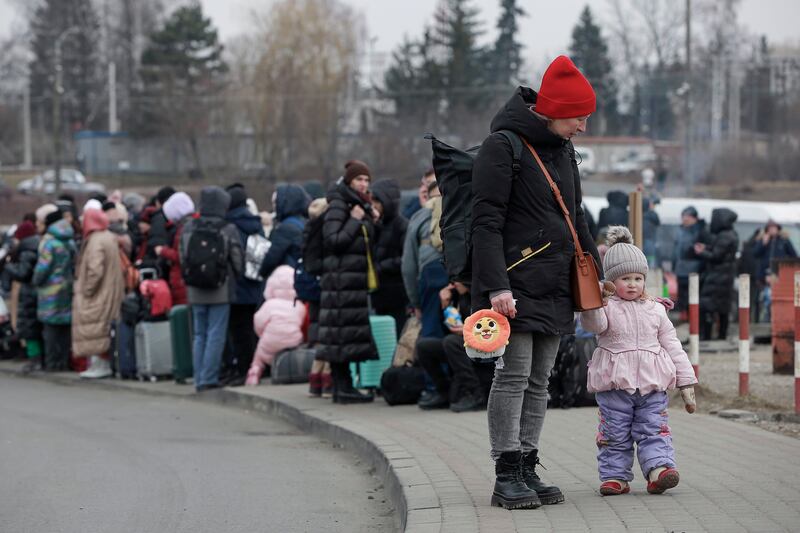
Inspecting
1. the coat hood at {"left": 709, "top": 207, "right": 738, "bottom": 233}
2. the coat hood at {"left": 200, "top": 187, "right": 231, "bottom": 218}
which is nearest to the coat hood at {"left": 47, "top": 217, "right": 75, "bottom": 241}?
the coat hood at {"left": 200, "top": 187, "right": 231, "bottom": 218}

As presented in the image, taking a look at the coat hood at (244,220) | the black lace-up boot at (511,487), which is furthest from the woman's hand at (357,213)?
the black lace-up boot at (511,487)

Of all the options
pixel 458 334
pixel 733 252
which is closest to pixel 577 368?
pixel 458 334

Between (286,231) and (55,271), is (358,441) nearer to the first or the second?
(286,231)

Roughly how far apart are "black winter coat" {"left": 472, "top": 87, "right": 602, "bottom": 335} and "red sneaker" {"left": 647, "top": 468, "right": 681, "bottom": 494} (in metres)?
0.84

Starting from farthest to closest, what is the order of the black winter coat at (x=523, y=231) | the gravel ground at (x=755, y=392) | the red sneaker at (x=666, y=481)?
the gravel ground at (x=755, y=392) < the red sneaker at (x=666, y=481) < the black winter coat at (x=523, y=231)

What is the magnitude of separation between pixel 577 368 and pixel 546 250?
4271 mm

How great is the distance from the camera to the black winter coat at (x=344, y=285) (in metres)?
11.9

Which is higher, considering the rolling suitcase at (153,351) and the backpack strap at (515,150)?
the backpack strap at (515,150)

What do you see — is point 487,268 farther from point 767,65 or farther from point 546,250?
point 767,65

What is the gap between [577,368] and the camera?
1098 centimetres

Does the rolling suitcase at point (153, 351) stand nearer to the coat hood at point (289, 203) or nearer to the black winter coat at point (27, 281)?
the coat hood at point (289, 203)

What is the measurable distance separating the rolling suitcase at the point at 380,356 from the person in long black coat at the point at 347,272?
712mm

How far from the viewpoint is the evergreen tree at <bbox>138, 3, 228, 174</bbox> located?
79000 mm

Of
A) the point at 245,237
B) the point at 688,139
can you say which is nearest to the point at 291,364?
the point at 245,237
